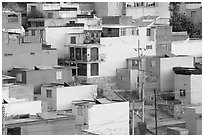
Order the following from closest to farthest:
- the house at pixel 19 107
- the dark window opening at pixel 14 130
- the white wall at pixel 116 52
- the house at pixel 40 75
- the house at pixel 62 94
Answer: the dark window opening at pixel 14 130, the house at pixel 19 107, the house at pixel 62 94, the house at pixel 40 75, the white wall at pixel 116 52

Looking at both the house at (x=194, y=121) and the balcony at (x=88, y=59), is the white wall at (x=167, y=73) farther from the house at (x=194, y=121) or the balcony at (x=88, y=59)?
the house at (x=194, y=121)

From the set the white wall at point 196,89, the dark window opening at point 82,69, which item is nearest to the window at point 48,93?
the dark window opening at point 82,69

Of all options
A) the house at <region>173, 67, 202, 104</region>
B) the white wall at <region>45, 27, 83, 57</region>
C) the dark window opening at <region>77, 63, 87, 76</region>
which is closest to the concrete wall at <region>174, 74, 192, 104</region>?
the house at <region>173, 67, 202, 104</region>

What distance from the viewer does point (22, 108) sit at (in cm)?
695

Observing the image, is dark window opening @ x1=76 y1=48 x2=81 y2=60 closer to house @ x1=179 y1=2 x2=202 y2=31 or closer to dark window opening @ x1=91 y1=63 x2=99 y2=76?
dark window opening @ x1=91 y1=63 x2=99 y2=76

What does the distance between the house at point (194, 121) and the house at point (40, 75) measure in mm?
2590

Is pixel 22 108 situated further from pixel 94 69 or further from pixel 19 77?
pixel 94 69

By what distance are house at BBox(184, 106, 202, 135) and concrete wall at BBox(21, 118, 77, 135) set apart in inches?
71.9

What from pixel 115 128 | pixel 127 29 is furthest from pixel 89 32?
pixel 115 128

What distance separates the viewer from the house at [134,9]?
14.3 meters

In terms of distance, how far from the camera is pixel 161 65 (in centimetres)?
1041

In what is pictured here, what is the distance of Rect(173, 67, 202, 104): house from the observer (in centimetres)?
955

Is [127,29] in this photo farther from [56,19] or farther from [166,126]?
[166,126]

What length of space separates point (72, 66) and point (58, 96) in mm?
2015
